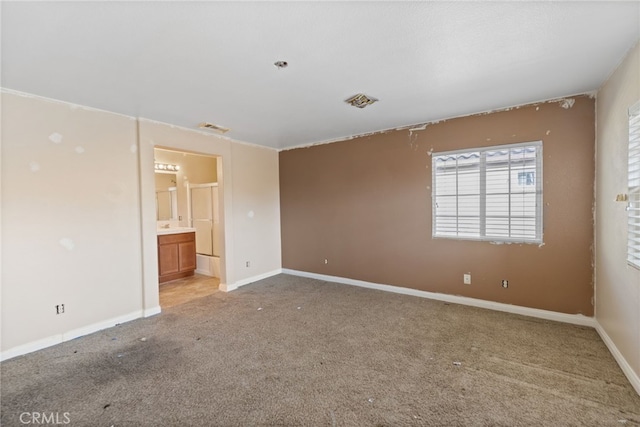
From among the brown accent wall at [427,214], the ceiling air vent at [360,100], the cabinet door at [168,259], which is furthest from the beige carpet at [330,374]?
the ceiling air vent at [360,100]

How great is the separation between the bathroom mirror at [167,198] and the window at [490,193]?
5.18 meters

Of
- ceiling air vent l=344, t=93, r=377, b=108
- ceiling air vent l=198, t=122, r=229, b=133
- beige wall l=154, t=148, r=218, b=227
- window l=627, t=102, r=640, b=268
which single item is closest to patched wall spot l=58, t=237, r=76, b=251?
ceiling air vent l=198, t=122, r=229, b=133

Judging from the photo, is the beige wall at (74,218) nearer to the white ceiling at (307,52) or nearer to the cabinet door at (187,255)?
the white ceiling at (307,52)

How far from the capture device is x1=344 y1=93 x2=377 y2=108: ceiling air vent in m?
2.93

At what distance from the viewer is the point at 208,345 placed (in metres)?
2.74

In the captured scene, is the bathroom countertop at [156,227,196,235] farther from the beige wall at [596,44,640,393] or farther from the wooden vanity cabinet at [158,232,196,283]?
the beige wall at [596,44,640,393]

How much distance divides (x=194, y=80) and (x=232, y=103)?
59cm

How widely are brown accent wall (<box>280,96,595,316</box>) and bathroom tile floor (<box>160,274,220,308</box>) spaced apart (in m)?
1.45

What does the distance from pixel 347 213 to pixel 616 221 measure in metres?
3.15

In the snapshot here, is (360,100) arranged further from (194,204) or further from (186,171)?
(186,171)

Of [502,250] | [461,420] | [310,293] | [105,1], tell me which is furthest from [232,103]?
[502,250]

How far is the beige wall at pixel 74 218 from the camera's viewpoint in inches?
103

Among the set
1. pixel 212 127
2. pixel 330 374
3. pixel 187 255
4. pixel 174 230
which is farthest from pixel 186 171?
pixel 330 374

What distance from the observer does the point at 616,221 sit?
2369 mm
